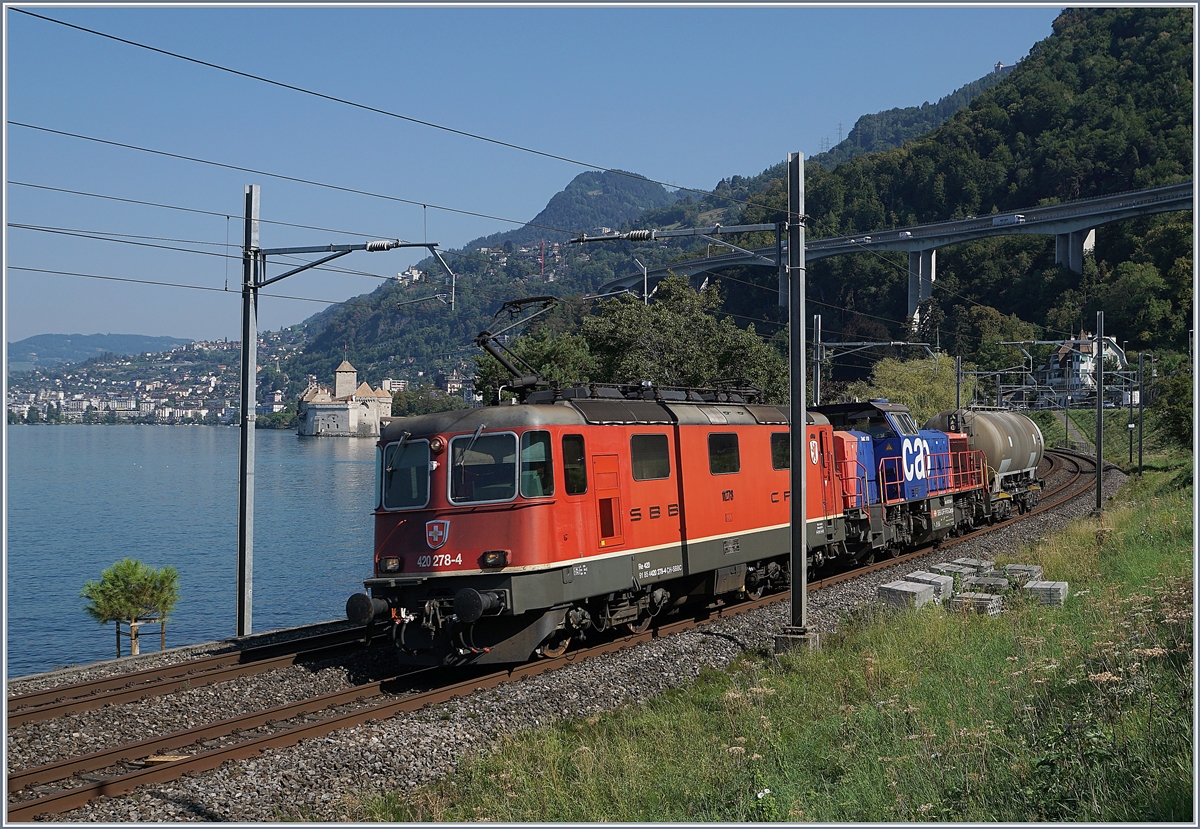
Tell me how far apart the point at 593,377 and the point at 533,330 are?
21.4 ft

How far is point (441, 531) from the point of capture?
13.8 meters

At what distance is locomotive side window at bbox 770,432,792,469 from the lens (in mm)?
19484

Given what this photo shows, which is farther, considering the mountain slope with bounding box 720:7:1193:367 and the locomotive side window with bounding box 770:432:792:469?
the mountain slope with bounding box 720:7:1193:367

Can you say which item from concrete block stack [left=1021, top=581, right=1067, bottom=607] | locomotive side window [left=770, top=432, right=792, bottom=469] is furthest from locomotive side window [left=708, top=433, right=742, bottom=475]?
concrete block stack [left=1021, top=581, right=1067, bottom=607]

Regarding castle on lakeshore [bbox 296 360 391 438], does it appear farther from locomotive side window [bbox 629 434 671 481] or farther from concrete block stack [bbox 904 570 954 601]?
locomotive side window [bbox 629 434 671 481]

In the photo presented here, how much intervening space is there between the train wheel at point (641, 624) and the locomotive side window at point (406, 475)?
14.0 feet

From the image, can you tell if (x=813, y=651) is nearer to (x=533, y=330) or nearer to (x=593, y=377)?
(x=593, y=377)

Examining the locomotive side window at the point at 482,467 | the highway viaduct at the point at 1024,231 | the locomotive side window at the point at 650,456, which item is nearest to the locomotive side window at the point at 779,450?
the locomotive side window at the point at 650,456

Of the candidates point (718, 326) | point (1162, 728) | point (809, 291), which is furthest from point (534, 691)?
point (809, 291)

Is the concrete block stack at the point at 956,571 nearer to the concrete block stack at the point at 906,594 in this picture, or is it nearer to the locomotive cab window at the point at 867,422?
the concrete block stack at the point at 906,594

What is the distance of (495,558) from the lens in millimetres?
13430

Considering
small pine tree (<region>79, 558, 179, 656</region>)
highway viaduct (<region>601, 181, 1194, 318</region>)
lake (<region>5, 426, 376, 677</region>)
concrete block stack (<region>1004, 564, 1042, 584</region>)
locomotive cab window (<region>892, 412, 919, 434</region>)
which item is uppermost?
highway viaduct (<region>601, 181, 1194, 318</region>)

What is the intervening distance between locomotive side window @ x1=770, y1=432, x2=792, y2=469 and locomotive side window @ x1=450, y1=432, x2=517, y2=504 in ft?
24.0

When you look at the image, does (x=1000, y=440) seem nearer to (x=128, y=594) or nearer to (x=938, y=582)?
(x=938, y=582)
